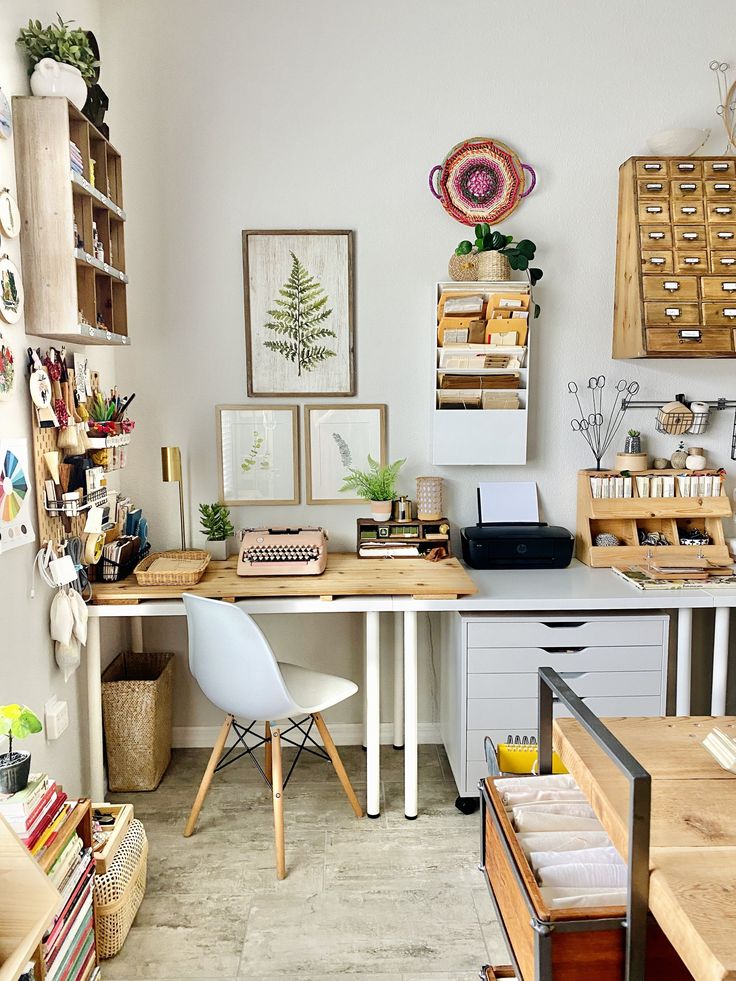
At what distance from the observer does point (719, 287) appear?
2902mm

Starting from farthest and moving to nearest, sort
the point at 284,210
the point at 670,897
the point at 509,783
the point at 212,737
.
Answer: the point at 212,737 < the point at 284,210 < the point at 509,783 < the point at 670,897

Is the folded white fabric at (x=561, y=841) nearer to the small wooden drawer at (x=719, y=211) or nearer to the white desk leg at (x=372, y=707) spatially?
the white desk leg at (x=372, y=707)

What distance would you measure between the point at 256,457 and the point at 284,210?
3.14 feet

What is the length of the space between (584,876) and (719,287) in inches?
90.0

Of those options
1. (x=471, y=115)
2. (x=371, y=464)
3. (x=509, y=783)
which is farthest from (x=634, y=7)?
(x=509, y=783)

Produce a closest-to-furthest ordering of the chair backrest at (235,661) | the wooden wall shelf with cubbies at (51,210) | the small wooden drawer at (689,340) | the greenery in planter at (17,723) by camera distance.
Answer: the greenery in planter at (17,723) → the wooden wall shelf with cubbies at (51,210) → the chair backrest at (235,661) → the small wooden drawer at (689,340)

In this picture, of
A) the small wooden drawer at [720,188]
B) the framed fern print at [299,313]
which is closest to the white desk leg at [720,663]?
the small wooden drawer at [720,188]

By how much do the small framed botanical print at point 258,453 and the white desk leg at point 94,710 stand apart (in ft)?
2.55

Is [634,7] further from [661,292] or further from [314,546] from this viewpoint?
[314,546]

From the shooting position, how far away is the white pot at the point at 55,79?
223 centimetres

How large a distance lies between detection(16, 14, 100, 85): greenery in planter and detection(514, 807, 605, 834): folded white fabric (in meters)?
2.31

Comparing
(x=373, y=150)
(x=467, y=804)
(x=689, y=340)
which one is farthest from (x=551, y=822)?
(x=373, y=150)

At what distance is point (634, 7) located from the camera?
3.02 meters

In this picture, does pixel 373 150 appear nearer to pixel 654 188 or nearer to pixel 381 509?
pixel 654 188
